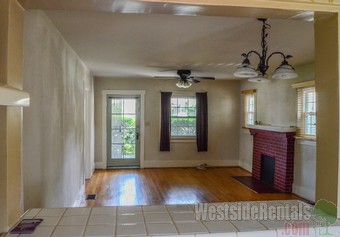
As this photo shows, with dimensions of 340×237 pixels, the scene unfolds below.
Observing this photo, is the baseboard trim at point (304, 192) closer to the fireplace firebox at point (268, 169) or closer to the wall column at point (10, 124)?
the fireplace firebox at point (268, 169)

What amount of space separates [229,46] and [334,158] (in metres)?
2.80

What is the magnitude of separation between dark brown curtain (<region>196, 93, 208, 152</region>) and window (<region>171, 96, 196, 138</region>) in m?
0.16

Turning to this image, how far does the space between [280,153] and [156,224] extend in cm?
494

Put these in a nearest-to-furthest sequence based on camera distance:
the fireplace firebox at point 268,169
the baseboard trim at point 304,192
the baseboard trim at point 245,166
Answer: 1. the baseboard trim at point 304,192
2. the fireplace firebox at point 268,169
3. the baseboard trim at point 245,166

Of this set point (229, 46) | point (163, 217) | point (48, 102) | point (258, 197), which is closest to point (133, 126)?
point (258, 197)

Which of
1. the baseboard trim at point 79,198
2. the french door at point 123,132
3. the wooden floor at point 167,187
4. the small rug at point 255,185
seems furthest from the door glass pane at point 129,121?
the small rug at point 255,185

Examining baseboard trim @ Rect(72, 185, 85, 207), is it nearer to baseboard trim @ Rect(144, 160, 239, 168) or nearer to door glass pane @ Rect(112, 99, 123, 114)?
baseboard trim @ Rect(144, 160, 239, 168)

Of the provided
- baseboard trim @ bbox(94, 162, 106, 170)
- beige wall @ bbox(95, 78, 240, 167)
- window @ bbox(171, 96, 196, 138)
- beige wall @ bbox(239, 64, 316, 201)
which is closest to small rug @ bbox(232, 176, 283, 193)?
beige wall @ bbox(239, 64, 316, 201)

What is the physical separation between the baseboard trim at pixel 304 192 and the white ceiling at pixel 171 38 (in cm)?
222

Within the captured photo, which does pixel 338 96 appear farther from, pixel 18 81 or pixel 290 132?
pixel 290 132

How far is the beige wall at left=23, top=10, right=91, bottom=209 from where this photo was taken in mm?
2066

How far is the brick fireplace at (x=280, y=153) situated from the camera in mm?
5287

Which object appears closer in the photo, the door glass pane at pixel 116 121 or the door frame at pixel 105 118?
the door frame at pixel 105 118

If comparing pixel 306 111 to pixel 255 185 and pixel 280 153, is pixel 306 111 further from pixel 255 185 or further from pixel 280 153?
pixel 255 185
